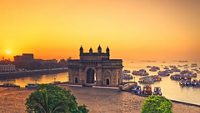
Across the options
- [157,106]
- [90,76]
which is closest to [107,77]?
[90,76]

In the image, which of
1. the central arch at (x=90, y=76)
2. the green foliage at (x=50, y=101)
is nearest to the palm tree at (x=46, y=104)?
the green foliage at (x=50, y=101)

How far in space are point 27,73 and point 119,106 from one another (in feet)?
452

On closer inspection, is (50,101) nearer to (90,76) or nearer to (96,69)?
(96,69)

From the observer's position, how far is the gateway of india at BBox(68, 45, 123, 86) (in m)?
72.9

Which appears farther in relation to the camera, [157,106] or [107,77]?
[107,77]

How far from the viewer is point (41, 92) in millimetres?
28359

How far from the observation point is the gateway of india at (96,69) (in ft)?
239

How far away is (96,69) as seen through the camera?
73500 millimetres

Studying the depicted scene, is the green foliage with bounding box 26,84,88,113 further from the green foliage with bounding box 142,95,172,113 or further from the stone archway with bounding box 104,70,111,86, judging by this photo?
the stone archway with bounding box 104,70,111,86

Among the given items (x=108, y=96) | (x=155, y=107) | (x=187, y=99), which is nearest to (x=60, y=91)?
(x=155, y=107)

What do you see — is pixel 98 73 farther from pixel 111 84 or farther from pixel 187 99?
pixel 187 99

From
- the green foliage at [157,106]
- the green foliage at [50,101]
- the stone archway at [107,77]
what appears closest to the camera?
the green foliage at [50,101]

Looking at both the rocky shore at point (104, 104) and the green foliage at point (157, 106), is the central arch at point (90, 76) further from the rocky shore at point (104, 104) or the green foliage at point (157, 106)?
the green foliage at point (157, 106)

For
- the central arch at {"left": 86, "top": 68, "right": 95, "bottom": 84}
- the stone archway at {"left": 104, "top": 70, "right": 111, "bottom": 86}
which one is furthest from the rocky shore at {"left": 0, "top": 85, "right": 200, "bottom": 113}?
the central arch at {"left": 86, "top": 68, "right": 95, "bottom": 84}
